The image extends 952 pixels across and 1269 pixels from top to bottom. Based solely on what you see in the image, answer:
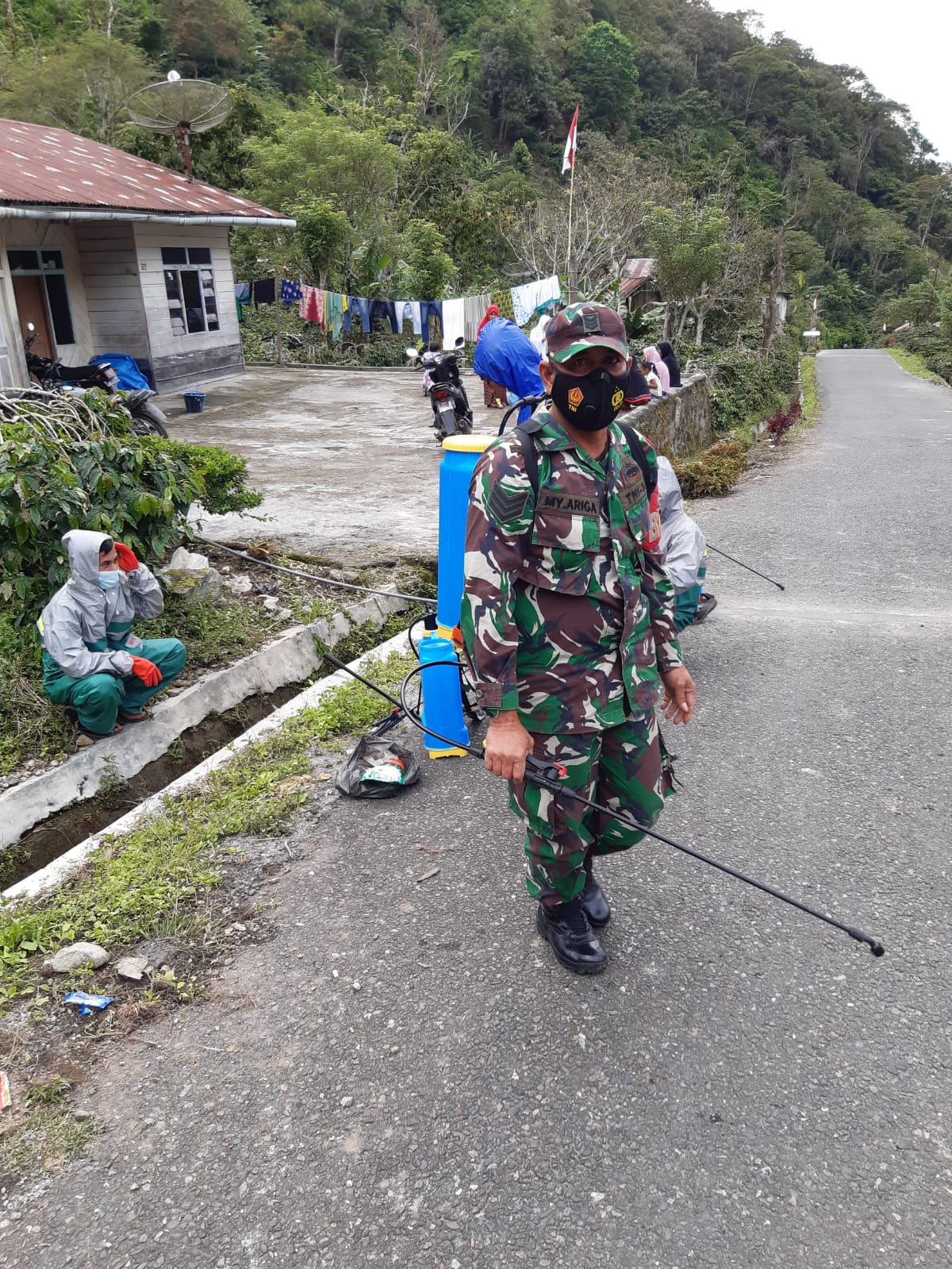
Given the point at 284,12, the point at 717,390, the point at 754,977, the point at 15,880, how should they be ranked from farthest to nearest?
the point at 284,12, the point at 717,390, the point at 15,880, the point at 754,977

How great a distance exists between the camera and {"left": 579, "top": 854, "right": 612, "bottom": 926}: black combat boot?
2.85m

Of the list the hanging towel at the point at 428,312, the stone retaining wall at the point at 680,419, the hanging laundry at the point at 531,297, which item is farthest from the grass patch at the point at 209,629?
the hanging towel at the point at 428,312

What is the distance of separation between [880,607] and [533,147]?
60502 millimetres

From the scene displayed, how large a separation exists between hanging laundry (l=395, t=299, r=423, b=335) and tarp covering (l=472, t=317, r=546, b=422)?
1560cm

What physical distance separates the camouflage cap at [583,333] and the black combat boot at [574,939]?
158 centimetres

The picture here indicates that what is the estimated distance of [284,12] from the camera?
54.6 metres

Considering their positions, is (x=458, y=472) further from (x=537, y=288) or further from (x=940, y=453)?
(x=537, y=288)

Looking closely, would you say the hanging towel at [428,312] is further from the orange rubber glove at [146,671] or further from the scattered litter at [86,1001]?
the scattered litter at [86,1001]

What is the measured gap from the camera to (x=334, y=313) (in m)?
19.1

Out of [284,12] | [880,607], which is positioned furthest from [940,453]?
[284,12]

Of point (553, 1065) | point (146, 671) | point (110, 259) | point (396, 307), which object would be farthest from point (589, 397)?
point (396, 307)

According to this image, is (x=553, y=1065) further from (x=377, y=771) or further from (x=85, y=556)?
(x=85, y=556)

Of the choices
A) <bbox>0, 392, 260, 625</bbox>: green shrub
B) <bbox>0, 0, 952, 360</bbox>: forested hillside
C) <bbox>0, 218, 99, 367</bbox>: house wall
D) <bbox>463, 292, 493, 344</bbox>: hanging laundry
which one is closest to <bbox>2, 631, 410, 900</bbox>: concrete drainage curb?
<bbox>0, 392, 260, 625</bbox>: green shrub

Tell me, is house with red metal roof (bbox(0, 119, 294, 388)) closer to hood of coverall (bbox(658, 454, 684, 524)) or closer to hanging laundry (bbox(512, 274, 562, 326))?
hanging laundry (bbox(512, 274, 562, 326))
